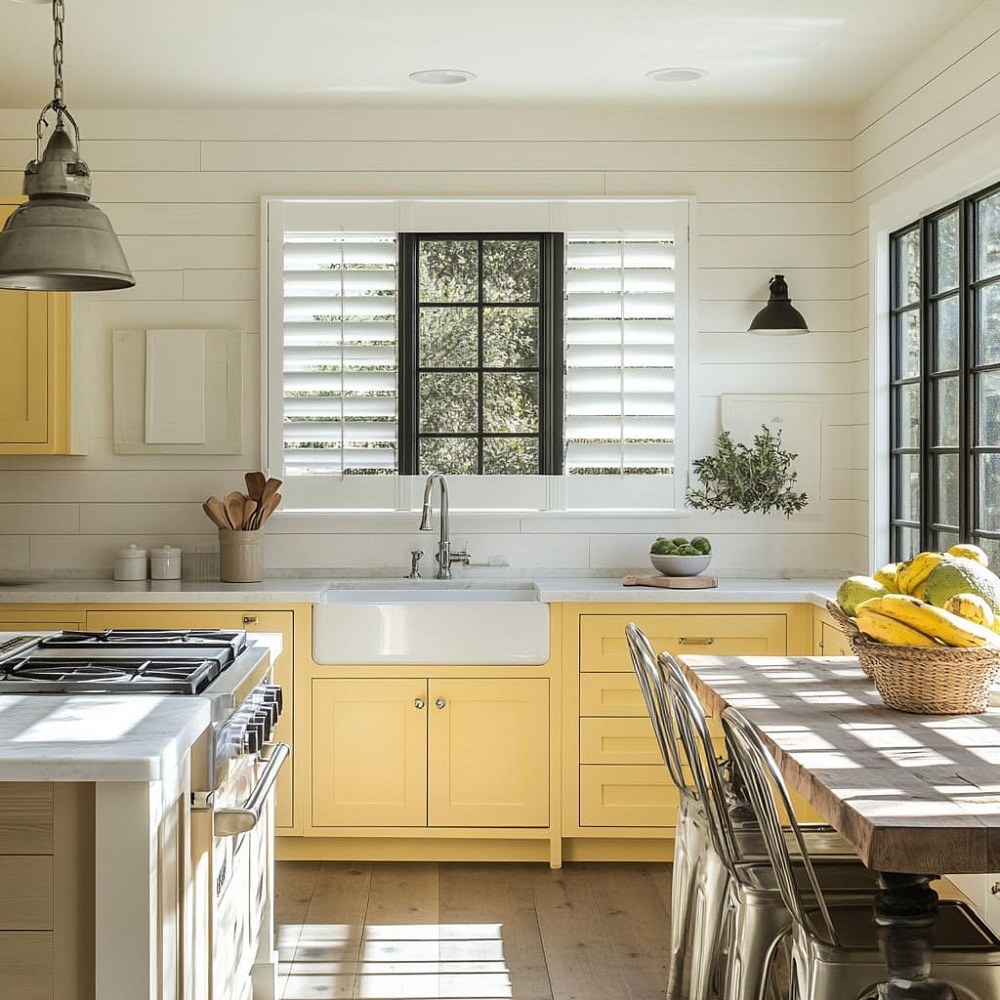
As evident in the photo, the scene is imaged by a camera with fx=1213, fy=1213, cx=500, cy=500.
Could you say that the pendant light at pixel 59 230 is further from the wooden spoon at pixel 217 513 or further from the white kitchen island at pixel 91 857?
the wooden spoon at pixel 217 513

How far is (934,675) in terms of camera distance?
229 cm

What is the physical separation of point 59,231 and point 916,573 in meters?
1.82

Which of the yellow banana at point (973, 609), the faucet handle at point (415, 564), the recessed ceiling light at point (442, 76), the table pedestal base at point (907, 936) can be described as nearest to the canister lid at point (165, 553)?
the faucet handle at point (415, 564)

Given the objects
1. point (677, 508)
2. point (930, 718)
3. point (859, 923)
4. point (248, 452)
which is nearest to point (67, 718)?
point (859, 923)

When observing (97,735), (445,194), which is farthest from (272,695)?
(445,194)

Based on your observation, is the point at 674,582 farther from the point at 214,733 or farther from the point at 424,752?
the point at 214,733

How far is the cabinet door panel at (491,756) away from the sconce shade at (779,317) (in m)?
1.56

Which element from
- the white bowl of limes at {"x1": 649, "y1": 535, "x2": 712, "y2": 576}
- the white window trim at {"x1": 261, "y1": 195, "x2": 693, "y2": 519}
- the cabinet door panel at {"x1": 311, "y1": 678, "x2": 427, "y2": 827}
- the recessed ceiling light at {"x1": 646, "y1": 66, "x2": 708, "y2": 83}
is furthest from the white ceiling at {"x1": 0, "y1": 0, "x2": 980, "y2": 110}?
the cabinet door panel at {"x1": 311, "y1": 678, "x2": 427, "y2": 827}

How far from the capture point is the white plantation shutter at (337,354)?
4.66 meters

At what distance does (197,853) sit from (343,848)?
2178 millimetres

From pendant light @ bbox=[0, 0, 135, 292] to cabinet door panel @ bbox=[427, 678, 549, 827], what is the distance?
2.23 m

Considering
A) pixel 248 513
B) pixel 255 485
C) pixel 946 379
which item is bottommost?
pixel 248 513

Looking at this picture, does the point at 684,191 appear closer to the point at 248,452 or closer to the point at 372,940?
the point at 248,452

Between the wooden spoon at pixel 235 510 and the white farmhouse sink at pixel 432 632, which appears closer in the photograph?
the white farmhouse sink at pixel 432 632
